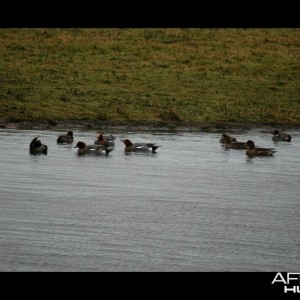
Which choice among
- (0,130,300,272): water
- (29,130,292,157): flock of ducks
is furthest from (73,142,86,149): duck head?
(0,130,300,272): water

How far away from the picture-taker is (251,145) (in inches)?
1235

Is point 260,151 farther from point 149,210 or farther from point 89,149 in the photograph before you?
point 149,210

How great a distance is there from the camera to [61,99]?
138 feet

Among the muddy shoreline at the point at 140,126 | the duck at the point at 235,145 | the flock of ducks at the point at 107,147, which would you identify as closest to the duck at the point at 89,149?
the flock of ducks at the point at 107,147

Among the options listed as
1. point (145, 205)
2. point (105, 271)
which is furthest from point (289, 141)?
point (105, 271)

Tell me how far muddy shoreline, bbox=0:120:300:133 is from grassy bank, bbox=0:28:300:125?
42 centimetres

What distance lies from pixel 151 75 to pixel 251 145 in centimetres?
1621

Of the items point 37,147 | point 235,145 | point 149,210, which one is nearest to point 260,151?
point 235,145

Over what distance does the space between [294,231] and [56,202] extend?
530 centimetres

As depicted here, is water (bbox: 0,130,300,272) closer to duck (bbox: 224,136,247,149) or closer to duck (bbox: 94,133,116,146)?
duck (bbox: 224,136,247,149)

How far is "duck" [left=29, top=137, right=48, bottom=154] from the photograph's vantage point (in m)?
29.1

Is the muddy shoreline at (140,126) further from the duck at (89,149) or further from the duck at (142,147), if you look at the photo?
the duck at (89,149)
